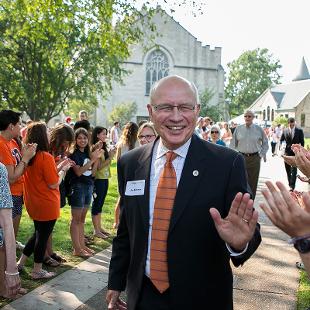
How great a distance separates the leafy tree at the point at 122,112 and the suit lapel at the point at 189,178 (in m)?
46.4

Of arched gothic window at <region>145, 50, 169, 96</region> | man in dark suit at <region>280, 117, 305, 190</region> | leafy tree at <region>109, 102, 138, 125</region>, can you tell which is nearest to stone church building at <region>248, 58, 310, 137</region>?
arched gothic window at <region>145, 50, 169, 96</region>

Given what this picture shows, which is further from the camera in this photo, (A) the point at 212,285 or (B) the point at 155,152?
(B) the point at 155,152

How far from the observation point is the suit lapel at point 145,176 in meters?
2.55

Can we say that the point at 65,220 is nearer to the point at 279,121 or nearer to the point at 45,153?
the point at 45,153

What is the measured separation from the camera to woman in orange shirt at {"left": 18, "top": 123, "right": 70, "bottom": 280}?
5250 mm

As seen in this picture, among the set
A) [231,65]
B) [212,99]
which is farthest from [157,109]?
[231,65]

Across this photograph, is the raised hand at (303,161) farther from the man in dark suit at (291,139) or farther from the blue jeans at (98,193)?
the man in dark suit at (291,139)

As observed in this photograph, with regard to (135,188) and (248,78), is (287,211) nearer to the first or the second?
(135,188)

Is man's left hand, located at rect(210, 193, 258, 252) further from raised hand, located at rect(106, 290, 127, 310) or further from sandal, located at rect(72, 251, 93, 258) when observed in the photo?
sandal, located at rect(72, 251, 93, 258)

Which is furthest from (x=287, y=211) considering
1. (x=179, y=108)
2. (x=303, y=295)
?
(x=303, y=295)

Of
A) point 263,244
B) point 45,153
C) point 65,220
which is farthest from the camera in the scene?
point 65,220

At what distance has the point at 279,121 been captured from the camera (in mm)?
56750

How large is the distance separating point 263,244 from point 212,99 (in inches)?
1833

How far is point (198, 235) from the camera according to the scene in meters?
2.40
